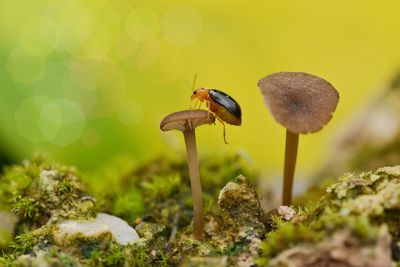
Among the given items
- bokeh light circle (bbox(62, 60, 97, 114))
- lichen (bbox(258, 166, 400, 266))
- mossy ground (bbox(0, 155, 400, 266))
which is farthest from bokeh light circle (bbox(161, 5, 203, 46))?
lichen (bbox(258, 166, 400, 266))

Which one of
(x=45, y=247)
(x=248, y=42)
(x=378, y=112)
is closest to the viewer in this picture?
(x=45, y=247)

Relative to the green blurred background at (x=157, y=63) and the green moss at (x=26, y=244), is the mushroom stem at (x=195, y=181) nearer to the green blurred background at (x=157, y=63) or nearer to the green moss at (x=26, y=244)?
the green moss at (x=26, y=244)

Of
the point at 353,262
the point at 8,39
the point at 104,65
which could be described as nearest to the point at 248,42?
the point at 104,65

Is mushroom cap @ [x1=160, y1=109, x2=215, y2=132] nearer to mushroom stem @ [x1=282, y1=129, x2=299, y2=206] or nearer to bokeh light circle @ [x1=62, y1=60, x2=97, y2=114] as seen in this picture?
mushroom stem @ [x1=282, y1=129, x2=299, y2=206]

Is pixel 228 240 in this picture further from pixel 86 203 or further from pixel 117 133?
pixel 117 133

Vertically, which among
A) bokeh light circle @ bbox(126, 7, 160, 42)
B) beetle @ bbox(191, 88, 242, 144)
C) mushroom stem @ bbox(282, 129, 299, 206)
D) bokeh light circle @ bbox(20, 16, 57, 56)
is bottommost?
mushroom stem @ bbox(282, 129, 299, 206)

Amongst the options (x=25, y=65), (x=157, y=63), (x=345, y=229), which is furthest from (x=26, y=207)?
(x=157, y=63)
